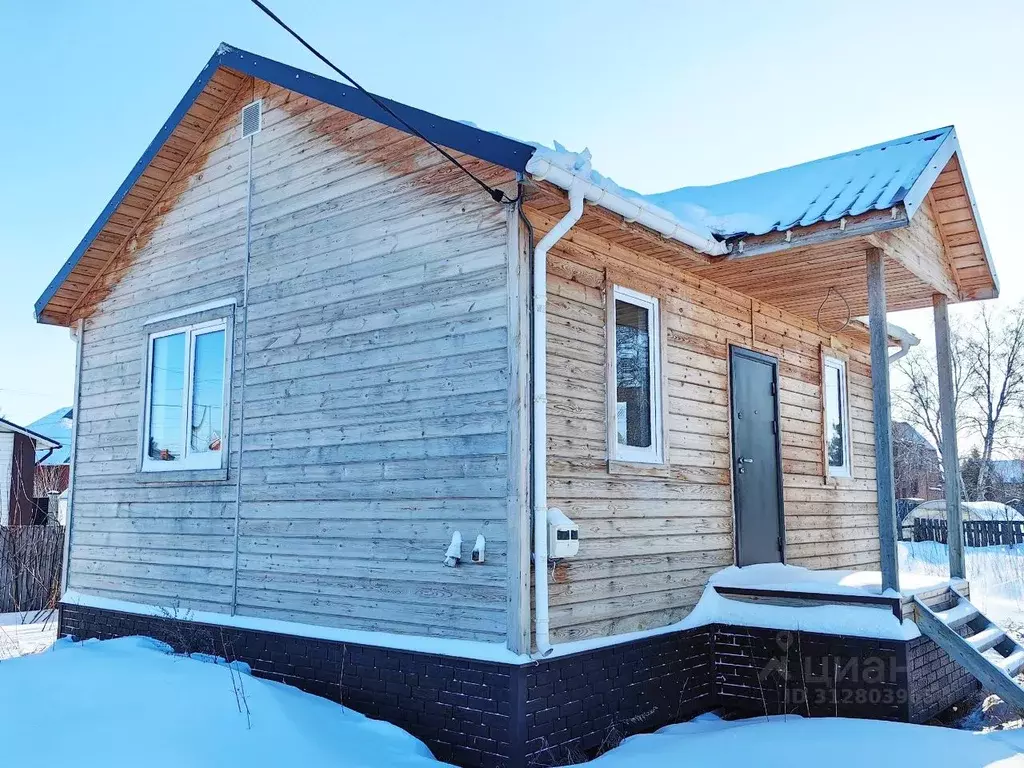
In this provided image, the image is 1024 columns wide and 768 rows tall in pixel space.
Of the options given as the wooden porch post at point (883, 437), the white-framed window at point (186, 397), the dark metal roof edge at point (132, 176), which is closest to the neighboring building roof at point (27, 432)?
the dark metal roof edge at point (132, 176)

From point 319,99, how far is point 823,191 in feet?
12.7

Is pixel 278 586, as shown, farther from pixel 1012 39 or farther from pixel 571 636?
pixel 1012 39

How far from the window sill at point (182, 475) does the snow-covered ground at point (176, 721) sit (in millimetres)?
1666

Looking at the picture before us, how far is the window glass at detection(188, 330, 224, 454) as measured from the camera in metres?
7.69

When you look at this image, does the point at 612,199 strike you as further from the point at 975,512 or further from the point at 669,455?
the point at 975,512

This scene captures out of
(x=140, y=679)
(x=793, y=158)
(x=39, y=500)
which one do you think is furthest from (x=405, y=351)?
(x=39, y=500)

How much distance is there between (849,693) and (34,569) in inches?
487

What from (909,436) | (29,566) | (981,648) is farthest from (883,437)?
(909,436)

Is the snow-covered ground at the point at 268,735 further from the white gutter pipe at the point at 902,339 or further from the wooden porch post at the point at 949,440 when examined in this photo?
the white gutter pipe at the point at 902,339

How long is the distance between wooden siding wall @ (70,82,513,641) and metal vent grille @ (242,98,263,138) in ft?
0.34

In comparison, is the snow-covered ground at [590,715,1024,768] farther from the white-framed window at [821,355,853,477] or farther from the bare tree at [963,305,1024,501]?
the bare tree at [963,305,1024,501]

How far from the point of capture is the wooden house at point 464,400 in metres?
5.50

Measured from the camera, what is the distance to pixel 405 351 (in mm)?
6117

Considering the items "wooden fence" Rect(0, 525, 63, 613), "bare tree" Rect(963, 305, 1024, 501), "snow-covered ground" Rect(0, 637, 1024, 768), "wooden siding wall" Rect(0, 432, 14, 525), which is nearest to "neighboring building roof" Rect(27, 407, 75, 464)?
"wooden siding wall" Rect(0, 432, 14, 525)
